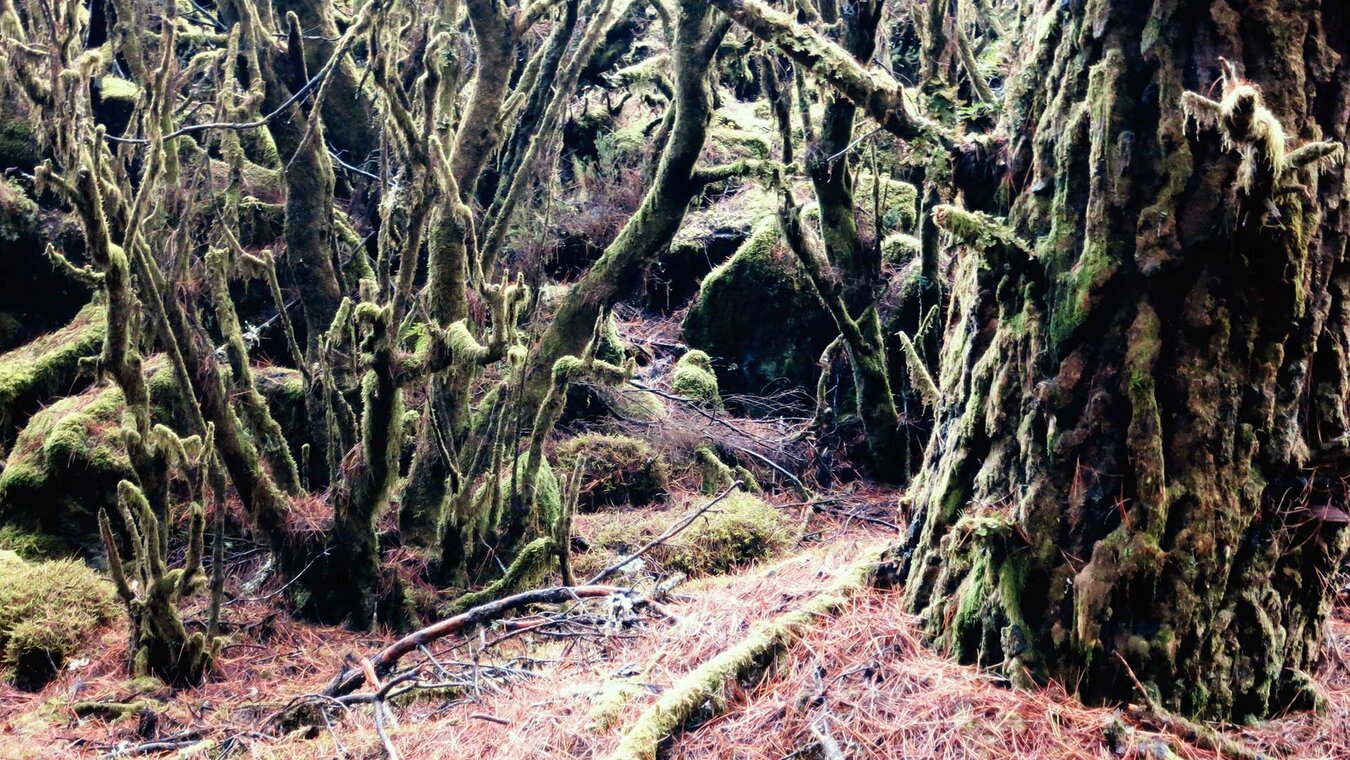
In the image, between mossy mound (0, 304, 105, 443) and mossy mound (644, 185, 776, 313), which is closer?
mossy mound (0, 304, 105, 443)

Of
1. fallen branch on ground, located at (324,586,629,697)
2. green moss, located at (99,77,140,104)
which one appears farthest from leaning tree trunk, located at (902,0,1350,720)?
green moss, located at (99,77,140,104)

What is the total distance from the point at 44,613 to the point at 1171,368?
6.01 m

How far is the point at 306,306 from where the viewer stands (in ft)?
22.9

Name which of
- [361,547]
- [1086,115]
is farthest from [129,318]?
[1086,115]

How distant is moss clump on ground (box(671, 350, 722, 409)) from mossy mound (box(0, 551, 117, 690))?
208 inches

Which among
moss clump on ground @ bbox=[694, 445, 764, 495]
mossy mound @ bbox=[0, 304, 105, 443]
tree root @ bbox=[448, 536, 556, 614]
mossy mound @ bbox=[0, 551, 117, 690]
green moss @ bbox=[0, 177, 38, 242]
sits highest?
green moss @ bbox=[0, 177, 38, 242]

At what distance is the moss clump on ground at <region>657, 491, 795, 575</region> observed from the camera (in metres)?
6.34

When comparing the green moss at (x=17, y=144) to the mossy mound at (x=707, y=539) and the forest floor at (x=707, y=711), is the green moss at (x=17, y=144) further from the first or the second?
the mossy mound at (x=707, y=539)

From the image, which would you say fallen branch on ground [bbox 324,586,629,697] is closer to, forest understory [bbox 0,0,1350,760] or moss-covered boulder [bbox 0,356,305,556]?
forest understory [bbox 0,0,1350,760]

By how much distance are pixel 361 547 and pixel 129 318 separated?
197cm

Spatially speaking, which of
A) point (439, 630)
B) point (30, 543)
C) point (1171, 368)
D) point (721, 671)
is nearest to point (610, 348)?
point (30, 543)

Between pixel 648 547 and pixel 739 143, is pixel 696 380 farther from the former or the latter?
pixel 739 143

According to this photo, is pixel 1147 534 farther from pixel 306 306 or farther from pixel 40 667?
pixel 306 306

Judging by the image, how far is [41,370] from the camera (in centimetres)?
747
